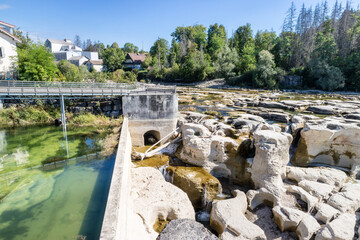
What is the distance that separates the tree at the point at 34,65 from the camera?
85.1 feet

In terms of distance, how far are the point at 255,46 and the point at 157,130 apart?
67.2 metres

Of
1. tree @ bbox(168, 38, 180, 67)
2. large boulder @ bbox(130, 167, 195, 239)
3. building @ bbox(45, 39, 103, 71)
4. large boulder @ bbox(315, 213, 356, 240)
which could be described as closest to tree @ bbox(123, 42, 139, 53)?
building @ bbox(45, 39, 103, 71)

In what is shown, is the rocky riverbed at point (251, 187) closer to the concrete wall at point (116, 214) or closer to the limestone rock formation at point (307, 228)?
the limestone rock formation at point (307, 228)

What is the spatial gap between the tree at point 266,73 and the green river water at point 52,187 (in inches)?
1751

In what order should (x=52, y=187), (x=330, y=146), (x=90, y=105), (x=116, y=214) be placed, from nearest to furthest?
1. (x=116, y=214)
2. (x=52, y=187)
3. (x=330, y=146)
4. (x=90, y=105)

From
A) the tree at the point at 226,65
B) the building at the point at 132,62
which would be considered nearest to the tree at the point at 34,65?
the tree at the point at 226,65

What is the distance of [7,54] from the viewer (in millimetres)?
27547

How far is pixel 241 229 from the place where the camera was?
7.15 m

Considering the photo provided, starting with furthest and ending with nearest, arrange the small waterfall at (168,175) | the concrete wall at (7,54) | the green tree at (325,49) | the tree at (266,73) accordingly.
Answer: the green tree at (325,49) → the tree at (266,73) → the concrete wall at (7,54) → the small waterfall at (168,175)

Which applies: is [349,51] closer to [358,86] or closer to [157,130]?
[358,86]

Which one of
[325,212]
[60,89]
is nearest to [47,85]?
[60,89]

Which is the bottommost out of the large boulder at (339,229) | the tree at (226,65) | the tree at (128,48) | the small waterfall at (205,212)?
the small waterfall at (205,212)

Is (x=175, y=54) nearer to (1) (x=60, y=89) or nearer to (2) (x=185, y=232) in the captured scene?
(1) (x=60, y=89)

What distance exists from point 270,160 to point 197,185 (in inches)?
147
